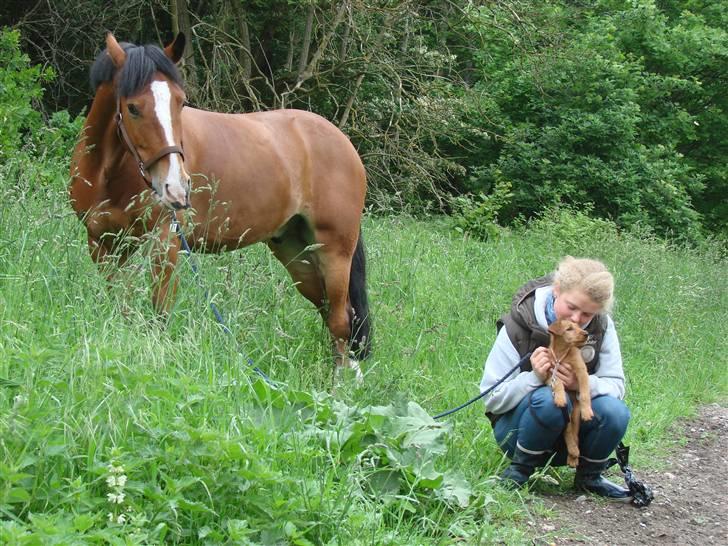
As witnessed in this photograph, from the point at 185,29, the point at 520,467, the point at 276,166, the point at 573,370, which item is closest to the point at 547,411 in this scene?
the point at 573,370

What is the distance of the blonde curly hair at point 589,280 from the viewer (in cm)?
387

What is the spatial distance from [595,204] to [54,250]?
13.1 meters

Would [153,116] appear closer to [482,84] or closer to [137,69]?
[137,69]

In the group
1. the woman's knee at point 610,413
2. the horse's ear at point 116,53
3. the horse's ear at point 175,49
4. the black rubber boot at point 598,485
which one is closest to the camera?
the woman's knee at point 610,413

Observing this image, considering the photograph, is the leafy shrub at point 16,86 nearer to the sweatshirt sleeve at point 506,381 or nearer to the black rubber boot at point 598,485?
the sweatshirt sleeve at point 506,381

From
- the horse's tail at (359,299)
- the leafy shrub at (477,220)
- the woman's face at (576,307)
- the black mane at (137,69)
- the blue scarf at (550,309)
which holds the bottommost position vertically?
the leafy shrub at (477,220)

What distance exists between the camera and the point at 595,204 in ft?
52.2

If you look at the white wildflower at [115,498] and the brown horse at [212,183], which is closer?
the white wildflower at [115,498]

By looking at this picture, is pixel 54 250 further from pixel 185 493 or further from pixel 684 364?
pixel 684 364

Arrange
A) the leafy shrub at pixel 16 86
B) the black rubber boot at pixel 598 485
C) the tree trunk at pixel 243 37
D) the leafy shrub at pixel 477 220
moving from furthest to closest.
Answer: the leafy shrub at pixel 477 220, the tree trunk at pixel 243 37, the leafy shrub at pixel 16 86, the black rubber boot at pixel 598 485

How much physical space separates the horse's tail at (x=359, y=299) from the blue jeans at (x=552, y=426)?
1.86 m

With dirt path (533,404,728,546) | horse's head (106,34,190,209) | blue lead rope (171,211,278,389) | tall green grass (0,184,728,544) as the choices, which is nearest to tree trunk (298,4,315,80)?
tall green grass (0,184,728,544)

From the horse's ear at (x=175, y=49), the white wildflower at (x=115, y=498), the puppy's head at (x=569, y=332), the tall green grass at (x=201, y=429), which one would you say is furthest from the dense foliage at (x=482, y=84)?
the white wildflower at (x=115, y=498)

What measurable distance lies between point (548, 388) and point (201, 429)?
1.83 meters
